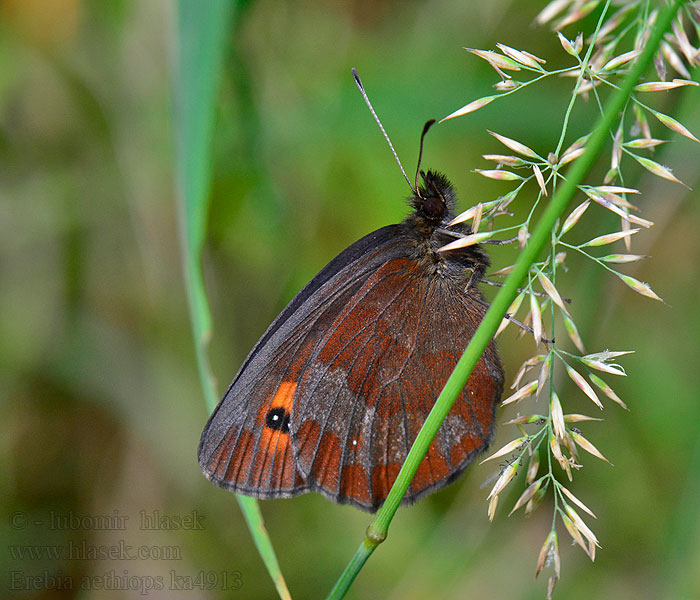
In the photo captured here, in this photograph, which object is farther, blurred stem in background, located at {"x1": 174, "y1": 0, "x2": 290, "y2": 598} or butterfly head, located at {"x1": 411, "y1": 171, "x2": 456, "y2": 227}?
butterfly head, located at {"x1": 411, "y1": 171, "x2": 456, "y2": 227}

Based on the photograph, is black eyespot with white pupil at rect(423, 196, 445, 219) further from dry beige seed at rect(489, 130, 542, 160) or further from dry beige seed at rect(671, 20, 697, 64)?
dry beige seed at rect(671, 20, 697, 64)

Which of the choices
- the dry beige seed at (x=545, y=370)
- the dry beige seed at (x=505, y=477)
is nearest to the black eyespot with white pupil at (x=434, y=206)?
the dry beige seed at (x=545, y=370)

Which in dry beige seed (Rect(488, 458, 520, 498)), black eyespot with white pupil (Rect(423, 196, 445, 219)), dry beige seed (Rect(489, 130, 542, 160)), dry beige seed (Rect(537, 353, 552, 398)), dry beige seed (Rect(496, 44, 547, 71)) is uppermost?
dry beige seed (Rect(496, 44, 547, 71))

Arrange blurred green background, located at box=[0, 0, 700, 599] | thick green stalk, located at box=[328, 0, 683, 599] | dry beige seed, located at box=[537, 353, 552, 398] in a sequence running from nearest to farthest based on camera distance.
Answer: thick green stalk, located at box=[328, 0, 683, 599], dry beige seed, located at box=[537, 353, 552, 398], blurred green background, located at box=[0, 0, 700, 599]

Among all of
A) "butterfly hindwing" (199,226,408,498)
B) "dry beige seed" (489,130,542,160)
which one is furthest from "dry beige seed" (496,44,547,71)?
"butterfly hindwing" (199,226,408,498)

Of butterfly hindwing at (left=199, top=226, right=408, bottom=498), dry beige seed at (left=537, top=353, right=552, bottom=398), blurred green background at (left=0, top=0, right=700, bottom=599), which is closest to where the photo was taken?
dry beige seed at (left=537, top=353, right=552, bottom=398)

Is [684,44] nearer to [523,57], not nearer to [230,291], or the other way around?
[523,57]

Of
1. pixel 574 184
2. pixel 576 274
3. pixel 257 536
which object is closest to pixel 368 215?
pixel 576 274

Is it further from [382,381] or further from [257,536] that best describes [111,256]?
[257,536]

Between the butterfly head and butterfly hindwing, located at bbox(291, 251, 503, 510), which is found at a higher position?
the butterfly head
